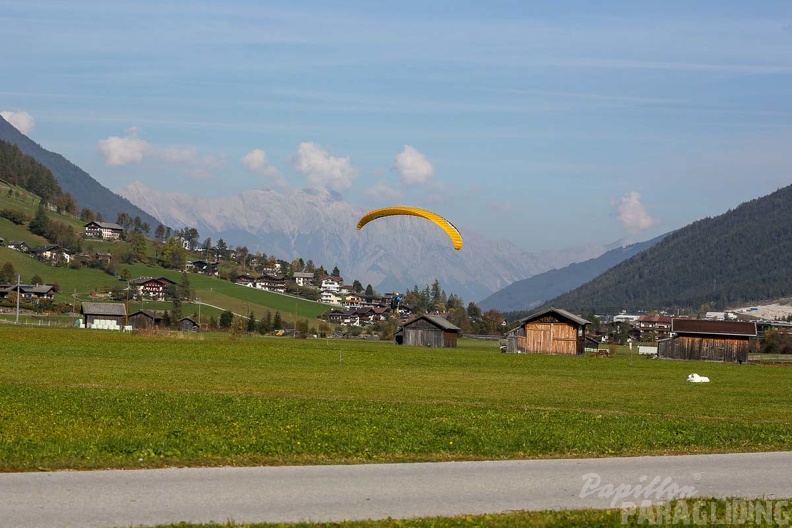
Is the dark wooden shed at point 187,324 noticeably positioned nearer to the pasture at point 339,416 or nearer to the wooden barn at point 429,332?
the wooden barn at point 429,332

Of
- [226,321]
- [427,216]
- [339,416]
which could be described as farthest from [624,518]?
[226,321]

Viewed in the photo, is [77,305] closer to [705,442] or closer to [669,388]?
[669,388]

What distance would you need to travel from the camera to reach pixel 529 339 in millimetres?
112438

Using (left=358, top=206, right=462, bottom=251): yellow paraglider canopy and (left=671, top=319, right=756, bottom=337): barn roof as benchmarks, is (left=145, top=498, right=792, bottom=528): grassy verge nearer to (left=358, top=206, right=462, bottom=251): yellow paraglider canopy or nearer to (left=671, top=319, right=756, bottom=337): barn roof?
(left=358, top=206, right=462, bottom=251): yellow paraglider canopy

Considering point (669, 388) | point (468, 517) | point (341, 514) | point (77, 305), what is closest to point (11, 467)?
point (341, 514)

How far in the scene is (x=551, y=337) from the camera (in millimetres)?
112250

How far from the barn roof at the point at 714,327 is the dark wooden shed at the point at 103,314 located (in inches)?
3163

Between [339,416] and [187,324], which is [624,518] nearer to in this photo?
[339,416]

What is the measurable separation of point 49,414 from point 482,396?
18.5 metres

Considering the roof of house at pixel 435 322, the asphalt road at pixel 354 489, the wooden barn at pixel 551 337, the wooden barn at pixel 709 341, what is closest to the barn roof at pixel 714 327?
the wooden barn at pixel 709 341

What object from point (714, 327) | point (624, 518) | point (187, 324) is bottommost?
point (624, 518)

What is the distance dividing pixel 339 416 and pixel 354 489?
9911mm

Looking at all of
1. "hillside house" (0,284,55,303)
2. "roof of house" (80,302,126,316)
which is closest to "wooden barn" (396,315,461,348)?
"roof of house" (80,302,126,316)

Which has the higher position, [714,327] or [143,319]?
[714,327]
